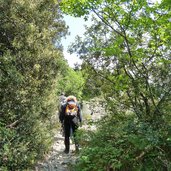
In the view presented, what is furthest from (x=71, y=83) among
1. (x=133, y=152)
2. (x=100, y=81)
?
(x=133, y=152)

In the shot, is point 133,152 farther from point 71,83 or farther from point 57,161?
point 71,83

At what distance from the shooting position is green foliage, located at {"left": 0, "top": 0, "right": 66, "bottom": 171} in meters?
7.48

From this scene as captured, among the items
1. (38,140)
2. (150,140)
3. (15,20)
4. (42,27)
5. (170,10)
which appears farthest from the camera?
(42,27)

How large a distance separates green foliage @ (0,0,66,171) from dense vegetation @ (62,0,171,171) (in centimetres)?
122

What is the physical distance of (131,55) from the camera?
6914mm

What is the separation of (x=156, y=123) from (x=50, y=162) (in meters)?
3.79

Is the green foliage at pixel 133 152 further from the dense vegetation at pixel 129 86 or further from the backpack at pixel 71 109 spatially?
the backpack at pixel 71 109

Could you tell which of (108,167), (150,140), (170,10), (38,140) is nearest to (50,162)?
(38,140)

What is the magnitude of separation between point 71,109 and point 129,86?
1948 mm

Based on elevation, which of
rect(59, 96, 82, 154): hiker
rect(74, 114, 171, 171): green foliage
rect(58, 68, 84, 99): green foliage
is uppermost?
rect(58, 68, 84, 99): green foliage

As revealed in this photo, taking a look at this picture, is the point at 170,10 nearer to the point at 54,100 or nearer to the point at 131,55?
the point at 131,55

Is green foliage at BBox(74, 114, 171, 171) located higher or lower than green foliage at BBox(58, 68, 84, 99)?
lower

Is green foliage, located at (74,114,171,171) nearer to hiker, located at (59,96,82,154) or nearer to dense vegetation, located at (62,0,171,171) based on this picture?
dense vegetation, located at (62,0,171,171)

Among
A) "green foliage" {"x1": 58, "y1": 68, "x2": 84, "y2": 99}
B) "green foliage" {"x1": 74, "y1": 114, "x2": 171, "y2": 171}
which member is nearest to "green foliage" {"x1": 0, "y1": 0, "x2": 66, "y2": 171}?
"green foliage" {"x1": 74, "y1": 114, "x2": 171, "y2": 171}
